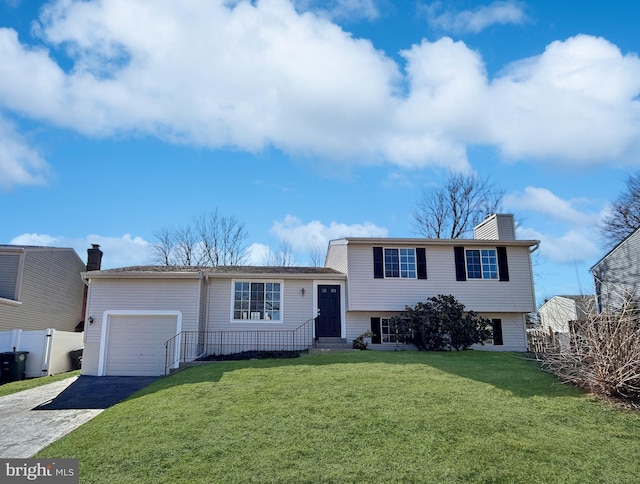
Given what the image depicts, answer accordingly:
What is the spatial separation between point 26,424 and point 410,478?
7653 millimetres

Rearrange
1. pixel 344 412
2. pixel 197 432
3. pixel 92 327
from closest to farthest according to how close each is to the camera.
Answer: pixel 197 432, pixel 344 412, pixel 92 327

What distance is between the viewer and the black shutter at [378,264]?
16953 mm

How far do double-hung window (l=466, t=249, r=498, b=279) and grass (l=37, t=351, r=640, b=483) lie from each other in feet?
23.5

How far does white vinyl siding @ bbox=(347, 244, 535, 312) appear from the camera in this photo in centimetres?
1672

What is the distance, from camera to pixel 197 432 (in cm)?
705

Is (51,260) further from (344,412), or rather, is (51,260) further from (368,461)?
(368,461)

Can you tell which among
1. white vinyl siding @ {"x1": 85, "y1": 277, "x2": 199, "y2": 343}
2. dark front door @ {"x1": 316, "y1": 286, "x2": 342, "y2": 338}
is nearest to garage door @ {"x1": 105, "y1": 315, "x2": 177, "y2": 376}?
white vinyl siding @ {"x1": 85, "y1": 277, "x2": 199, "y2": 343}

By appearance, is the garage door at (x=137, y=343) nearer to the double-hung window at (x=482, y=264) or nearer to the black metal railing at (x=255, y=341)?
the black metal railing at (x=255, y=341)

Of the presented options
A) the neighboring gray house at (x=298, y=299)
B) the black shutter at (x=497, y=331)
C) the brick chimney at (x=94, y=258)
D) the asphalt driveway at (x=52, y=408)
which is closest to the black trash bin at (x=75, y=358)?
the neighboring gray house at (x=298, y=299)

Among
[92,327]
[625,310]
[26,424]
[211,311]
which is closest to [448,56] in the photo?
[625,310]

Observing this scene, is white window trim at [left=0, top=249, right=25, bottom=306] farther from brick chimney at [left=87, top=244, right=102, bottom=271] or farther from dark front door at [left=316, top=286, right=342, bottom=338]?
dark front door at [left=316, top=286, right=342, bottom=338]

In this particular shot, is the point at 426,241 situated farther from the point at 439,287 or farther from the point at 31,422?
the point at 31,422

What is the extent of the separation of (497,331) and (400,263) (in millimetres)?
4648

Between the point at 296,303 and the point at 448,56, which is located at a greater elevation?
A: the point at 448,56
